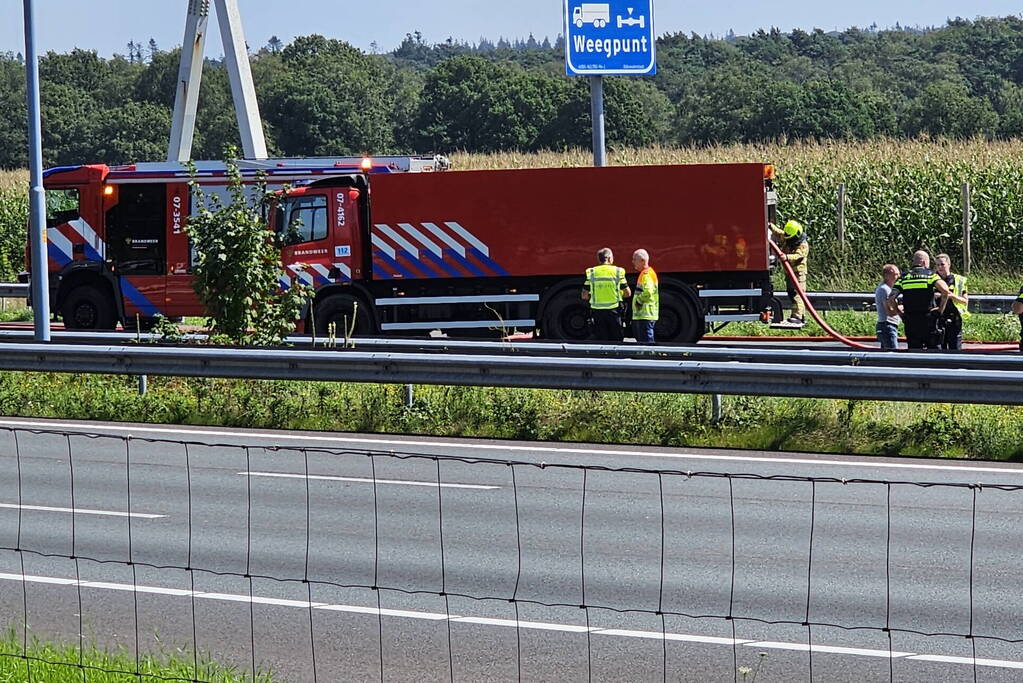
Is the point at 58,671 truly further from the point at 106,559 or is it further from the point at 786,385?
the point at 786,385

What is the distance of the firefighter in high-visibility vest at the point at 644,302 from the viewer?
19.1 metres

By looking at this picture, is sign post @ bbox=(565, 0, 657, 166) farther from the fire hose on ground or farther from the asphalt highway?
the asphalt highway

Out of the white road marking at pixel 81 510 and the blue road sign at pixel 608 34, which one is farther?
the blue road sign at pixel 608 34

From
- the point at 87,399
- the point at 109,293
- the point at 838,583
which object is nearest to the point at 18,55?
the point at 109,293

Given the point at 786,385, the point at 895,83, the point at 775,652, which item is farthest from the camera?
the point at 895,83

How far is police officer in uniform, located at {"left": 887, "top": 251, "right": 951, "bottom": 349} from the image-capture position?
17.3 m

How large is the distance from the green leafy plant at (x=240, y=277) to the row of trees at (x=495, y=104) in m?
60.0

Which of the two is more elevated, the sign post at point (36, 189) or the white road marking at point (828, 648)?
the sign post at point (36, 189)

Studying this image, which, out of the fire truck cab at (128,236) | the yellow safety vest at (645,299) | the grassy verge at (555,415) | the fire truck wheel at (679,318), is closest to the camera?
the grassy verge at (555,415)

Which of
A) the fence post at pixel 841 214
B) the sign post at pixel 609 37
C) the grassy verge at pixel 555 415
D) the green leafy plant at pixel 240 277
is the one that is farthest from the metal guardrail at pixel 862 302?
the green leafy plant at pixel 240 277

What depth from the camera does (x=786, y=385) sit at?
1377 centimetres

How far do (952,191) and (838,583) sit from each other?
23352 millimetres

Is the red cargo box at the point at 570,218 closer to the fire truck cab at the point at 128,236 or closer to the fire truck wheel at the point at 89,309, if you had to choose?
the fire truck cab at the point at 128,236

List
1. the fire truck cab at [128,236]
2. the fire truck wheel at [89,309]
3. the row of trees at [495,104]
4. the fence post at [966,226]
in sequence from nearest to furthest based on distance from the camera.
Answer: the fire truck cab at [128,236], the fire truck wheel at [89,309], the fence post at [966,226], the row of trees at [495,104]
